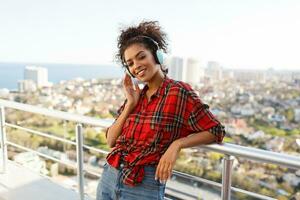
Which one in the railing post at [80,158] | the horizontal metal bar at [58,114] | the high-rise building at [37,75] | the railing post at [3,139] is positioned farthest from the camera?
the high-rise building at [37,75]

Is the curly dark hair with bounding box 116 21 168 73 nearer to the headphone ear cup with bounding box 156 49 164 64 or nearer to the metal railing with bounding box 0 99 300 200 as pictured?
the headphone ear cup with bounding box 156 49 164 64

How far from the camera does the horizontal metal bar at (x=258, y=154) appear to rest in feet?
3.55

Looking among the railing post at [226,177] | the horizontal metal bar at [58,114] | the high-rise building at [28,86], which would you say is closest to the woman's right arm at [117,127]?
the horizontal metal bar at [58,114]

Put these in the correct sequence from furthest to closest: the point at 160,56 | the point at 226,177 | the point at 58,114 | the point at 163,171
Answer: the point at 58,114, the point at 226,177, the point at 160,56, the point at 163,171

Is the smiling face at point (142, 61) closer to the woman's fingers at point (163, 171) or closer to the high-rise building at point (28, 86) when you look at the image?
the woman's fingers at point (163, 171)

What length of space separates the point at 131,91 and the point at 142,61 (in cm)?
16

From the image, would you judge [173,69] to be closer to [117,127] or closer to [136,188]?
[117,127]

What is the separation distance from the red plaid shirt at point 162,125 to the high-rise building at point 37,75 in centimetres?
431

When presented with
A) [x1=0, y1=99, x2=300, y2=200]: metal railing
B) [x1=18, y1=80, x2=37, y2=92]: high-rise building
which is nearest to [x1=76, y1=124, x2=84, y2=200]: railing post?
[x1=0, y1=99, x2=300, y2=200]: metal railing

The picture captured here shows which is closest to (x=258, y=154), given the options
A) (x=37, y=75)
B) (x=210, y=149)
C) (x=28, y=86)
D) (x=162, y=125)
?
(x=210, y=149)

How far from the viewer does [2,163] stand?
→ 2.93m

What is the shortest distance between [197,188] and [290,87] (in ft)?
13.8

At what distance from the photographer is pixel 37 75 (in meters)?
5.27

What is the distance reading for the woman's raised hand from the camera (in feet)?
4.09
